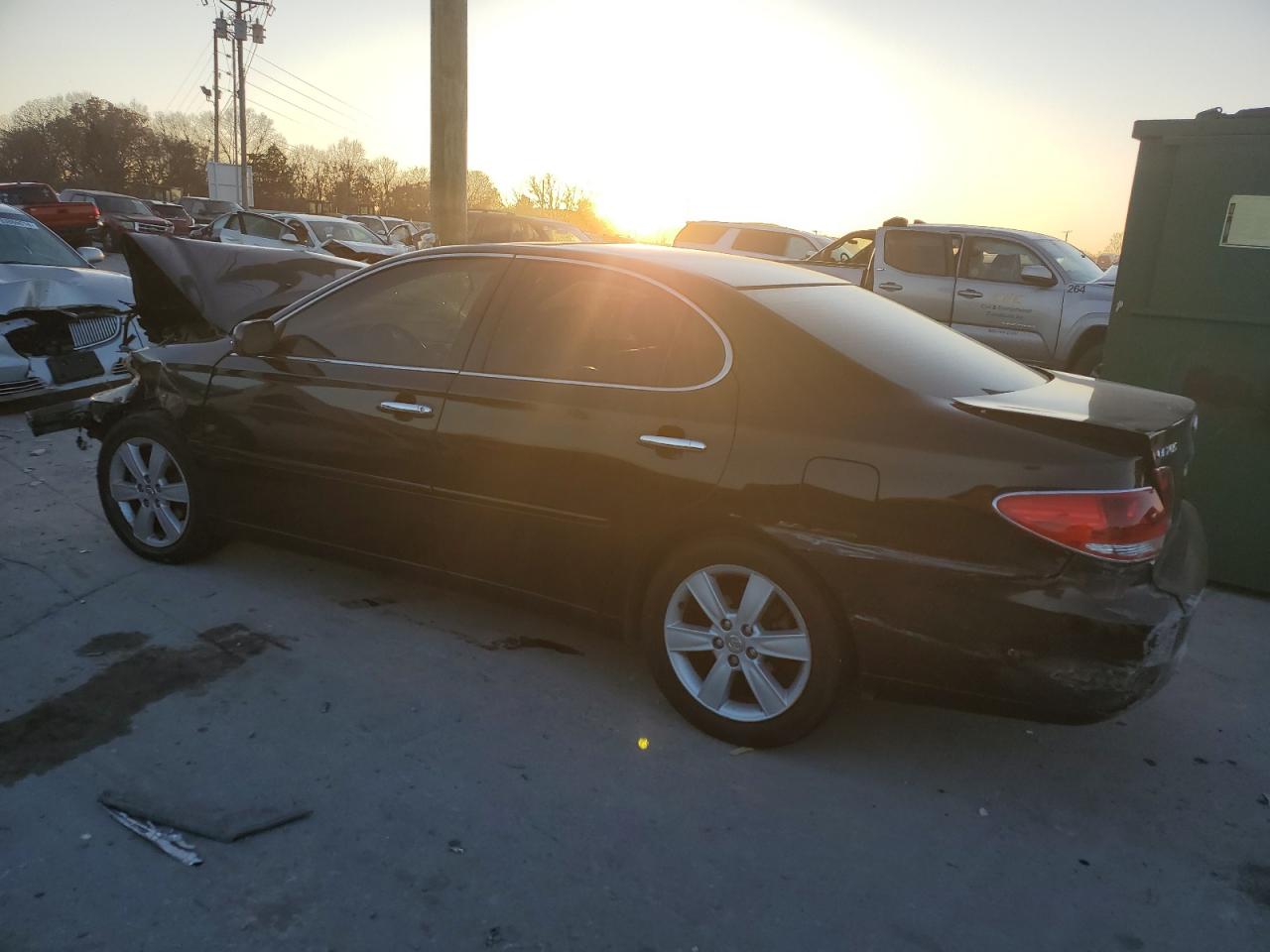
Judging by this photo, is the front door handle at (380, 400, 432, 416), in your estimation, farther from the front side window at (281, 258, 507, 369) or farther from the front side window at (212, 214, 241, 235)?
the front side window at (212, 214, 241, 235)

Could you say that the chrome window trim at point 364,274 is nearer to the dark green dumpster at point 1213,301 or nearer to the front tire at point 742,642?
the front tire at point 742,642

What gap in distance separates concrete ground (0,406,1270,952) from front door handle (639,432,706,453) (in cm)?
81

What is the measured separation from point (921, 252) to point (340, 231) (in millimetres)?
12563

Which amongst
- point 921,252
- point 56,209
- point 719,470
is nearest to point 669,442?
point 719,470

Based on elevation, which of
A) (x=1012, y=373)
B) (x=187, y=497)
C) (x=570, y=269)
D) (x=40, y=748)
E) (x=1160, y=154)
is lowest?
(x=40, y=748)

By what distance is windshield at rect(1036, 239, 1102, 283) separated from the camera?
34.0 feet

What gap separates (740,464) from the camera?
291 centimetres

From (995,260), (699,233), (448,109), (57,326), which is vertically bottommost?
(57,326)

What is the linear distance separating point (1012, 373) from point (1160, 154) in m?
2.08

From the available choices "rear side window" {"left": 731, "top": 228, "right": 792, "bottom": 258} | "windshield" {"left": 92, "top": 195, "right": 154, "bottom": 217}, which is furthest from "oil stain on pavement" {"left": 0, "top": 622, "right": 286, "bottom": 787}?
"windshield" {"left": 92, "top": 195, "right": 154, "bottom": 217}

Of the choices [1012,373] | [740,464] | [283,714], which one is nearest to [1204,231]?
[1012,373]

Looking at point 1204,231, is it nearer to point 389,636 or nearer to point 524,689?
point 524,689

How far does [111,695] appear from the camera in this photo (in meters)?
3.24

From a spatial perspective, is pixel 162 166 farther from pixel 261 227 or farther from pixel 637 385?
pixel 637 385
